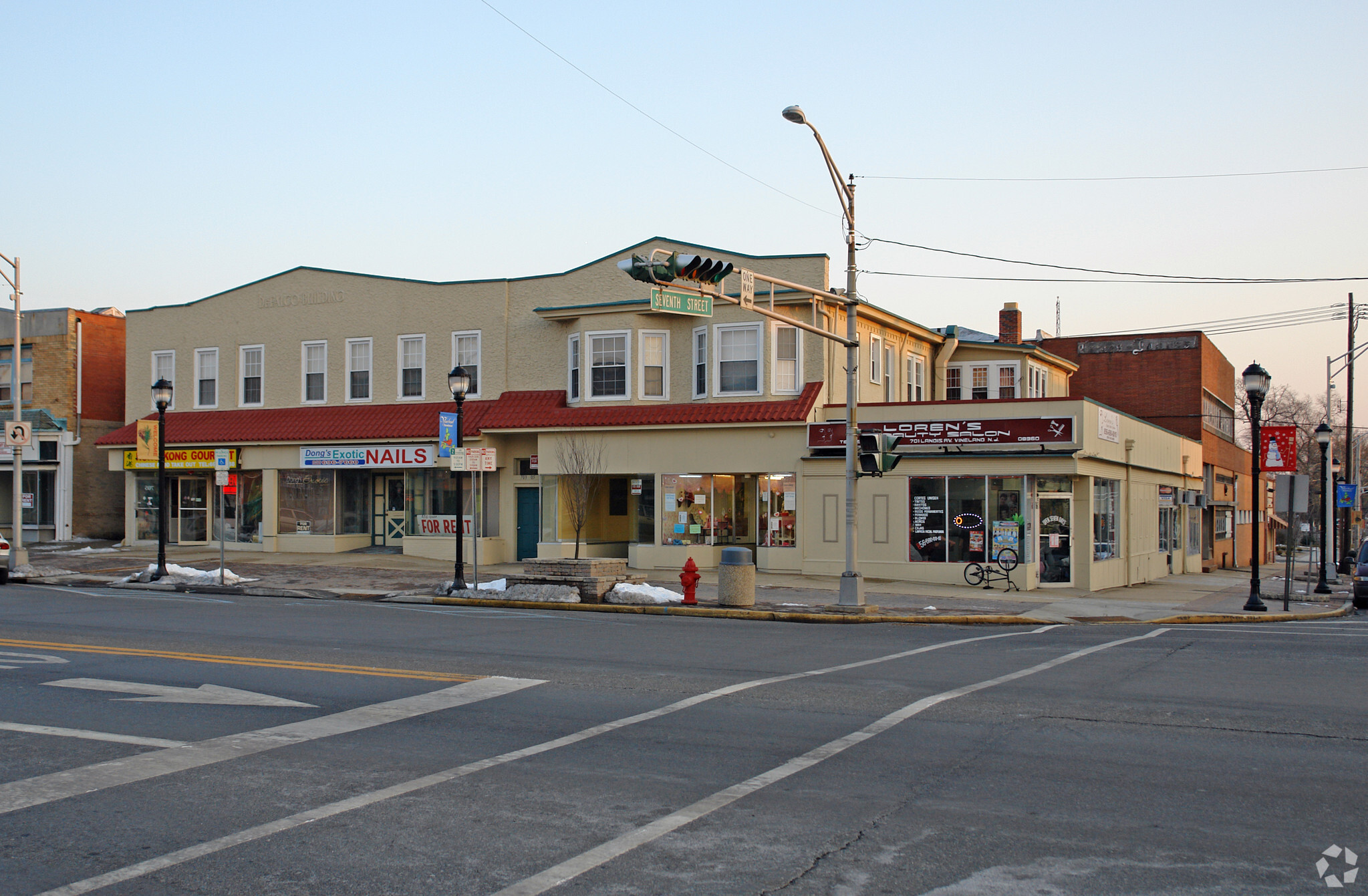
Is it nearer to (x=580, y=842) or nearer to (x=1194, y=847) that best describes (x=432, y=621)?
(x=580, y=842)

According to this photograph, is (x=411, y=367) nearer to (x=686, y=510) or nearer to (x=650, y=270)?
(x=686, y=510)

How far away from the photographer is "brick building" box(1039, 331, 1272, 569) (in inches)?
1693

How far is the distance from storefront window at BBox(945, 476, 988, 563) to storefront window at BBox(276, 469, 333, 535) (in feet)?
61.6

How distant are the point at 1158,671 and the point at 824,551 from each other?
15413mm

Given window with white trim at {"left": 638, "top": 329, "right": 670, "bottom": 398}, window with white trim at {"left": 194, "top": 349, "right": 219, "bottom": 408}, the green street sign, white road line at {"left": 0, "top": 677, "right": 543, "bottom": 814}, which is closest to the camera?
white road line at {"left": 0, "top": 677, "right": 543, "bottom": 814}

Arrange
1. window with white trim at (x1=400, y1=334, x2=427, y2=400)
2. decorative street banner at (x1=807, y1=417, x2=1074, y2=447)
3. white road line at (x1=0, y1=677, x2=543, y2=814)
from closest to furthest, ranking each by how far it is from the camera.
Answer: white road line at (x1=0, y1=677, x2=543, y2=814)
decorative street banner at (x1=807, y1=417, x2=1074, y2=447)
window with white trim at (x1=400, y1=334, x2=427, y2=400)

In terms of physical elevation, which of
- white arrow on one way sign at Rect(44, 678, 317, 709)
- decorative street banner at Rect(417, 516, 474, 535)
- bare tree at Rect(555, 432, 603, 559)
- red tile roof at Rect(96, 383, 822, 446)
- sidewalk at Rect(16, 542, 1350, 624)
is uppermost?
red tile roof at Rect(96, 383, 822, 446)

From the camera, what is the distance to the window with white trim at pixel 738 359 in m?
28.9

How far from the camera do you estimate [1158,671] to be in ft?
41.1

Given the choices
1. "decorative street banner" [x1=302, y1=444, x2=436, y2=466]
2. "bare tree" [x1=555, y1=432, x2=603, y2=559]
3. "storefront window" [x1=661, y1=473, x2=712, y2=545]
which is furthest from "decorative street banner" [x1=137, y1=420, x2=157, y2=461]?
"storefront window" [x1=661, y1=473, x2=712, y2=545]

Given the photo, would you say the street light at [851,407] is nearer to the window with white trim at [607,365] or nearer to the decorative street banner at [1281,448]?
the window with white trim at [607,365]

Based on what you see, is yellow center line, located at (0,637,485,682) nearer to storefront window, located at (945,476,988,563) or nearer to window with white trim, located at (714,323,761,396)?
storefront window, located at (945,476,988,563)

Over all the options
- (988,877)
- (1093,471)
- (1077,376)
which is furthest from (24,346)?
(988,877)

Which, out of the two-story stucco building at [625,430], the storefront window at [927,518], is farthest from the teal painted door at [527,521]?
the storefront window at [927,518]
